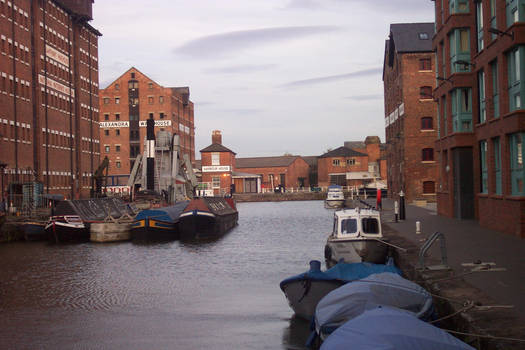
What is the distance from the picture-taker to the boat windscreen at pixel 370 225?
22.0 metres

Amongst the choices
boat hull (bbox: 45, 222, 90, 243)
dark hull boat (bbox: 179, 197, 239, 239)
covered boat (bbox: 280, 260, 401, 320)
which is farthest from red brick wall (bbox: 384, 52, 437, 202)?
covered boat (bbox: 280, 260, 401, 320)

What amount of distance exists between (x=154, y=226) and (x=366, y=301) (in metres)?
27.7

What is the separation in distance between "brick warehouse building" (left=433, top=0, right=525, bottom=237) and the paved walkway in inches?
47.7

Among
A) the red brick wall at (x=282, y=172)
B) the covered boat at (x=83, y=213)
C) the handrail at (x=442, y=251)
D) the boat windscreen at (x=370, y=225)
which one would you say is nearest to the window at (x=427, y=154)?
the covered boat at (x=83, y=213)

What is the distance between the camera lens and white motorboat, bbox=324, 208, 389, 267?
830 inches

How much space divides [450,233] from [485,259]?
813cm

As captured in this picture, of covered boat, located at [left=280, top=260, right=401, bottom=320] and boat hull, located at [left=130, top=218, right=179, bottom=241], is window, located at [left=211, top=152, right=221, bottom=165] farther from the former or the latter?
covered boat, located at [left=280, top=260, right=401, bottom=320]

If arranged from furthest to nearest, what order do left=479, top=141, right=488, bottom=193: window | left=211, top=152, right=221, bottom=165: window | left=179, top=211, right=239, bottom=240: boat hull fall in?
left=211, top=152, right=221, bottom=165: window
left=179, top=211, right=239, bottom=240: boat hull
left=479, top=141, right=488, bottom=193: window

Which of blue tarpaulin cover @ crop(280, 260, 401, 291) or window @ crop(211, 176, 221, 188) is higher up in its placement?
window @ crop(211, 176, 221, 188)

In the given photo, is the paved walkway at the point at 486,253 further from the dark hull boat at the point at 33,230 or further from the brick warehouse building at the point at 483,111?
the dark hull boat at the point at 33,230

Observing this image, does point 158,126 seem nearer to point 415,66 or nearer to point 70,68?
point 70,68

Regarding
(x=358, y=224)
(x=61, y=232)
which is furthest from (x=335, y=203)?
(x=358, y=224)

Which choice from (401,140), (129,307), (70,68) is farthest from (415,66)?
(129,307)

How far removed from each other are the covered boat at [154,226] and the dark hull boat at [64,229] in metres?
3.19
